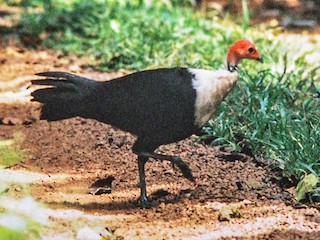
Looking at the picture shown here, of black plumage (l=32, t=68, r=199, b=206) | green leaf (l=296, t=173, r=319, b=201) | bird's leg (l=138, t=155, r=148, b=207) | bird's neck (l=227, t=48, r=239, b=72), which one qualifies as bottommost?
green leaf (l=296, t=173, r=319, b=201)

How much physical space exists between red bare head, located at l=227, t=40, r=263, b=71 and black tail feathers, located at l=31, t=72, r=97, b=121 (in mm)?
805

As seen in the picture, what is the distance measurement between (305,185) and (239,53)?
872 millimetres

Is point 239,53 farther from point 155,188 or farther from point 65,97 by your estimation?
point 65,97

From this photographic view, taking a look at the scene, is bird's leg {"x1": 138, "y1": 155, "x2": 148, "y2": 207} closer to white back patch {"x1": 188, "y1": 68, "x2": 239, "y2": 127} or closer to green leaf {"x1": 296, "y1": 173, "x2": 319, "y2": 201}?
white back patch {"x1": 188, "y1": 68, "x2": 239, "y2": 127}

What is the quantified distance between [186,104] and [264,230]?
80 centimetres

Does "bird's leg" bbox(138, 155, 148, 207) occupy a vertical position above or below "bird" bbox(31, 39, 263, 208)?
below

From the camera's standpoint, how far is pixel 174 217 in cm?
434

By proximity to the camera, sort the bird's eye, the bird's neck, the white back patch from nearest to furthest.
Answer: the white back patch, the bird's neck, the bird's eye

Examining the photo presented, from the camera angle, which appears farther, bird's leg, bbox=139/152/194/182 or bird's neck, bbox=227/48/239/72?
bird's neck, bbox=227/48/239/72

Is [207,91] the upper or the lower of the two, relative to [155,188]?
upper

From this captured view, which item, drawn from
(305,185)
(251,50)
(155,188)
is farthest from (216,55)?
(305,185)

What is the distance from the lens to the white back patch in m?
4.38

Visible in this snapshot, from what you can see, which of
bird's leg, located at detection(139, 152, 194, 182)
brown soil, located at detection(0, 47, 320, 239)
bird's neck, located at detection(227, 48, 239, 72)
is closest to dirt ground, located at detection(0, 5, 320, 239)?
brown soil, located at detection(0, 47, 320, 239)

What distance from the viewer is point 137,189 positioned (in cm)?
482
